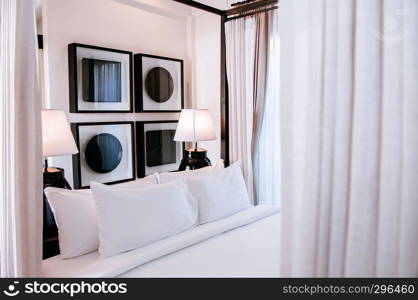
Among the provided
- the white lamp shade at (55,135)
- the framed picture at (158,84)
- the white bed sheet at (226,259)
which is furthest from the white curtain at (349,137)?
the framed picture at (158,84)

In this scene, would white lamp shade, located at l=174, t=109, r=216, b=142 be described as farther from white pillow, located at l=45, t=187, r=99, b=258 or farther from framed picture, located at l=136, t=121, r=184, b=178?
white pillow, located at l=45, t=187, r=99, b=258

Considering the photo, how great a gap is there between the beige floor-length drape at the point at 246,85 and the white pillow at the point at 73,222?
1666mm

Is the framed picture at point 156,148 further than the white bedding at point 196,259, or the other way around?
the framed picture at point 156,148

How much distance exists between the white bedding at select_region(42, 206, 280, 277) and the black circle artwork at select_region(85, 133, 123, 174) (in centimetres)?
124

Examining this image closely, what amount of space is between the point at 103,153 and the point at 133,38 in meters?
1.17

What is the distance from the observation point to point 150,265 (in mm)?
1785

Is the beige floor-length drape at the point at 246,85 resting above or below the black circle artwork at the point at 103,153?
above

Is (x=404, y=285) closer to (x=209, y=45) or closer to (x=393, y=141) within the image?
(x=393, y=141)

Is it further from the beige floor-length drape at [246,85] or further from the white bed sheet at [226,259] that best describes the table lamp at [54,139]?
the beige floor-length drape at [246,85]

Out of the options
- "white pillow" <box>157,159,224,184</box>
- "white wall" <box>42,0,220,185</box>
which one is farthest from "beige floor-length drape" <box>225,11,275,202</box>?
"white wall" <box>42,0,220,185</box>

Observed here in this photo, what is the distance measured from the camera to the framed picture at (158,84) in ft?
11.0

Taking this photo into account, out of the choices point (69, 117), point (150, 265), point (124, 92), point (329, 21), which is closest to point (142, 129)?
point (124, 92)

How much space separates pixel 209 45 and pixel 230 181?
6.06 feet

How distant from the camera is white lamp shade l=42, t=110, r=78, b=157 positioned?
211 cm
